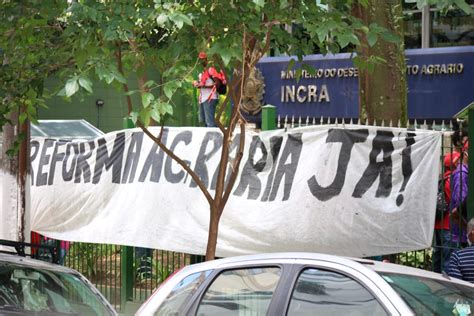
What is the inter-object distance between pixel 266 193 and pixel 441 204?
5.90ft

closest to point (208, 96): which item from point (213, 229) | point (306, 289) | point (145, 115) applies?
point (213, 229)

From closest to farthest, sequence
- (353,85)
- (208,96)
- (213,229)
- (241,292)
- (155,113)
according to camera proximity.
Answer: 1. (241,292)
2. (155,113)
3. (213,229)
4. (208,96)
5. (353,85)

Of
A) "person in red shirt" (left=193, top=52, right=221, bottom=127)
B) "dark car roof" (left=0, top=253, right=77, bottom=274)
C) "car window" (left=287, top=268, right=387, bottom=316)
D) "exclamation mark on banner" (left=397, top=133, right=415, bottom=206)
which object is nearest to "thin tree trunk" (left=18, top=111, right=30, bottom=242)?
"dark car roof" (left=0, top=253, right=77, bottom=274)

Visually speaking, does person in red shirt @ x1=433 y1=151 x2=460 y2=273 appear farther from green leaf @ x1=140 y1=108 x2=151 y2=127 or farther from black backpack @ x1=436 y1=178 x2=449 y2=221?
green leaf @ x1=140 y1=108 x2=151 y2=127

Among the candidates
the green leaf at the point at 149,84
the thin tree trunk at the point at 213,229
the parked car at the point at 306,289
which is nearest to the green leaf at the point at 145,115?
the green leaf at the point at 149,84

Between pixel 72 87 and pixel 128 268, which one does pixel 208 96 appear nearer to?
pixel 128 268

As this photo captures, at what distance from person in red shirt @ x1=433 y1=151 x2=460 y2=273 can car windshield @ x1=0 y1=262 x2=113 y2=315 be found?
3.56 metres

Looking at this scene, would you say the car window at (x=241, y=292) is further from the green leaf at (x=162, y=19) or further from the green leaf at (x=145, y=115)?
the green leaf at (x=162, y=19)

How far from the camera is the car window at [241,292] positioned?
597 centimetres

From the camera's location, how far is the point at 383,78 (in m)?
11.3

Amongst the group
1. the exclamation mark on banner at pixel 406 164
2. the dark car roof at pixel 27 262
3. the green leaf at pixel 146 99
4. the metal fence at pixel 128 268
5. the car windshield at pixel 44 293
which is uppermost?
the green leaf at pixel 146 99

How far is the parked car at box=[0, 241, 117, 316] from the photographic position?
7.78 m

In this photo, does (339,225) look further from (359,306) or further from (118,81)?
(359,306)

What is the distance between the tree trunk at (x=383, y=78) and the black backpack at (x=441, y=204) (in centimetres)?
143
